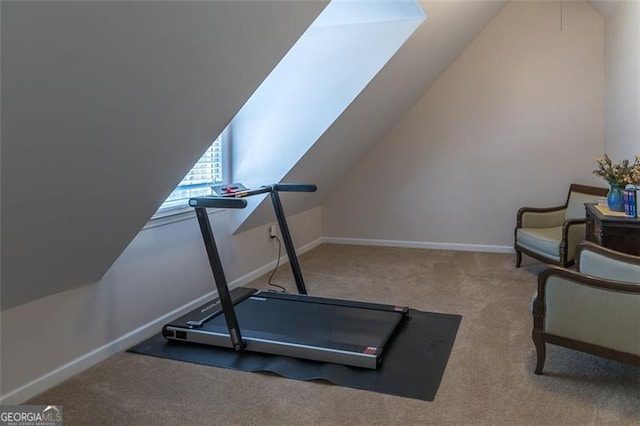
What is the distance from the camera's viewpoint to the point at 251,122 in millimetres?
4062

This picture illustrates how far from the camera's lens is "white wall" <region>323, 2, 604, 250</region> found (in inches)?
197

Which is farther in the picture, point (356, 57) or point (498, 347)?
point (356, 57)

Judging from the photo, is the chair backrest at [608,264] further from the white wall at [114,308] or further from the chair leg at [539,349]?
the white wall at [114,308]

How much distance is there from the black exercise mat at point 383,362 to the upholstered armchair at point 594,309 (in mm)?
589

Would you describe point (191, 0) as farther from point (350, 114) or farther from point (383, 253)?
point (383, 253)

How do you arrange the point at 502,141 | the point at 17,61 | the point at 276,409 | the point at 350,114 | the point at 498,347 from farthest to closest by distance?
the point at 502,141, the point at 350,114, the point at 498,347, the point at 276,409, the point at 17,61

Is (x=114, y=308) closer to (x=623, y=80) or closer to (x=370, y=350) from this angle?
(x=370, y=350)

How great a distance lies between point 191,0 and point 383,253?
417cm

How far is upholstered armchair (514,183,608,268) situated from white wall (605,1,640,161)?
468mm

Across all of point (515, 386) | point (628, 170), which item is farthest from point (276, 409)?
point (628, 170)

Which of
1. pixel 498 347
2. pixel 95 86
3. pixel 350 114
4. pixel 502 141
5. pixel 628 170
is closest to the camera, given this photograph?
pixel 95 86

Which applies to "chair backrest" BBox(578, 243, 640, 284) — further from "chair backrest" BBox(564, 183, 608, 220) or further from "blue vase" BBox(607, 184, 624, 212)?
"chair backrest" BBox(564, 183, 608, 220)

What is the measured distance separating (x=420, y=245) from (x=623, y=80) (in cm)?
259

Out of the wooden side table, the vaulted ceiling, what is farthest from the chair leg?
the vaulted ceiling
